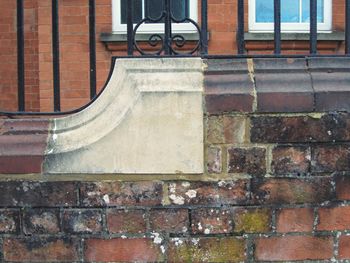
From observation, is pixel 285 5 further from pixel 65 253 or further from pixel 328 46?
pixel 65 253

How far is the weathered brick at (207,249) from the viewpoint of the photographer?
98.2 inches

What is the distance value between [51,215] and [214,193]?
707mm

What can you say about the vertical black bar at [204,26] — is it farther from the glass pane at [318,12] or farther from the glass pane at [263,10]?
the glass pane at [318,12]

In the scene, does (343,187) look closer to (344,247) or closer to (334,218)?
(334,218)

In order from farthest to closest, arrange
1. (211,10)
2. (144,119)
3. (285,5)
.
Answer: (285,5)
(211,10)
(144,119)

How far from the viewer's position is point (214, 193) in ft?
8.15

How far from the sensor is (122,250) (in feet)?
8.23

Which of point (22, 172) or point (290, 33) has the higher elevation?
point (290, 33)

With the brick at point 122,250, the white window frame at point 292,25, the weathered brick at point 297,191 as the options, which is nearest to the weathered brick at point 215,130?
the weathered brick at point 297,191

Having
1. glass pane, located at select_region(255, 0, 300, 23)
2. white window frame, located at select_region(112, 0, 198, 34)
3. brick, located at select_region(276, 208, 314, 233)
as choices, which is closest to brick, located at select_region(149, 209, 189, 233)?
brick, located at select_region(276, 208, 314, 233)

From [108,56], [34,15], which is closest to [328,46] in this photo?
[108,56]

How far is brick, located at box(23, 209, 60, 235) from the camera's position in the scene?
251 centimetres

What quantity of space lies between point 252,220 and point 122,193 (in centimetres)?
57

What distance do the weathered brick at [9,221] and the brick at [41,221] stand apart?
4 centimetres
